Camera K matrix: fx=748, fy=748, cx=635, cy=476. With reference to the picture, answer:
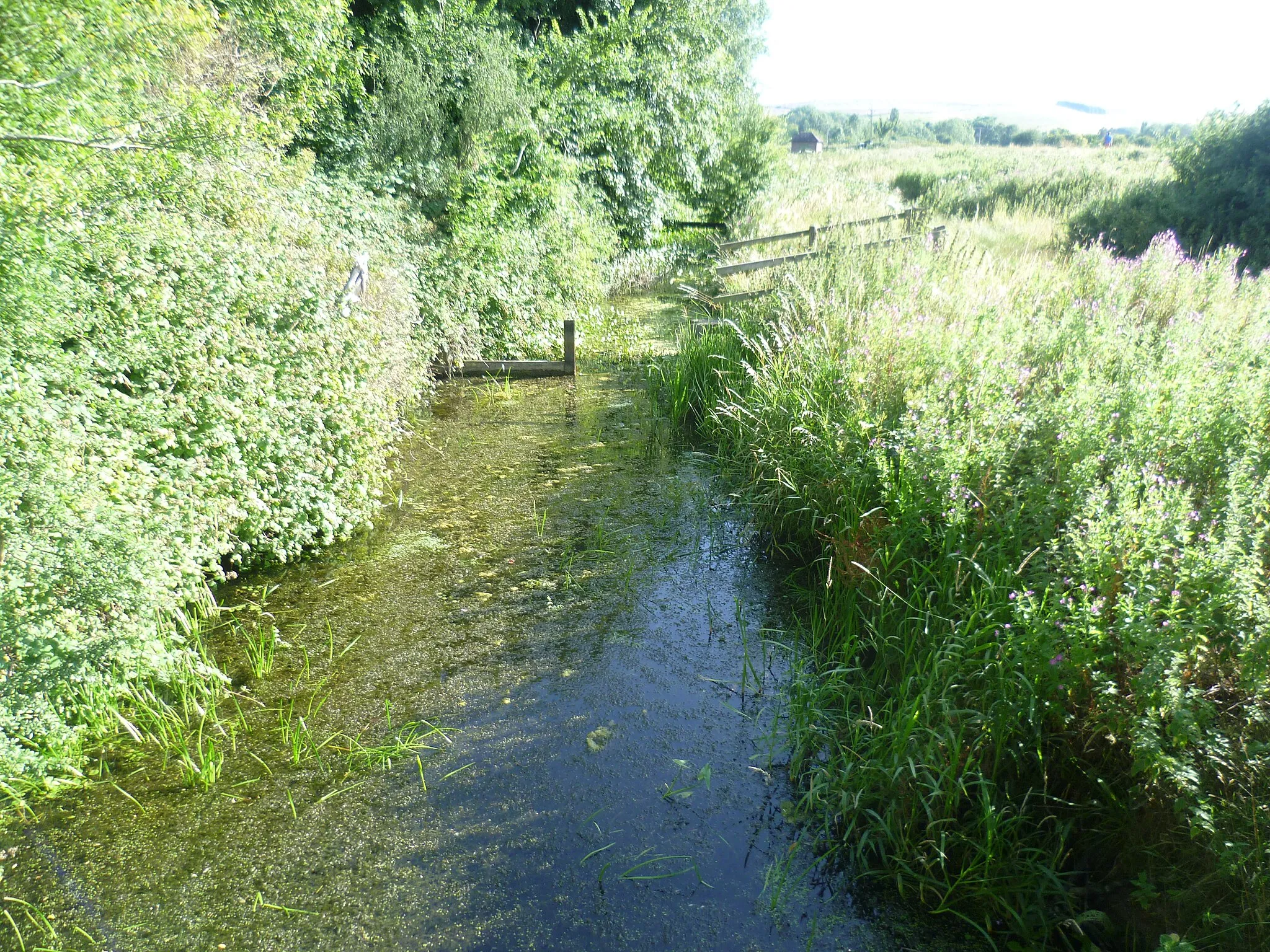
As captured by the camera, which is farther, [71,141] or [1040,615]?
[71,141]

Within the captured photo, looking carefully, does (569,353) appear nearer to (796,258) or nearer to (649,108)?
(796,258)

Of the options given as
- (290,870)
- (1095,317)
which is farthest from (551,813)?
(1095,317)

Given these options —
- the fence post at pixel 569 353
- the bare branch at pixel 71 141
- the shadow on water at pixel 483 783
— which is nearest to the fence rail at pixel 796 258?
the fence post at pixel 569 353

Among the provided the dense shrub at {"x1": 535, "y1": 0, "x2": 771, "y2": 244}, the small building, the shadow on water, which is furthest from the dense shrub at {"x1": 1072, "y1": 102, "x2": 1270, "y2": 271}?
the small building

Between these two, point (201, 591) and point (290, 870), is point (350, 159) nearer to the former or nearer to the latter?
point (201, 591)

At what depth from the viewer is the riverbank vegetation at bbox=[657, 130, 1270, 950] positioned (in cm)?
238

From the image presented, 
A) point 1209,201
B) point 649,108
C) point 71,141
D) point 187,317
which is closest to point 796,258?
point 1209,201

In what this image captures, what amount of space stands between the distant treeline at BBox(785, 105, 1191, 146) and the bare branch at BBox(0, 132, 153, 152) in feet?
154

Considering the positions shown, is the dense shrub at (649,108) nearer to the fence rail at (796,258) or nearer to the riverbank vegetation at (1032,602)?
the fence rail at (796,258)

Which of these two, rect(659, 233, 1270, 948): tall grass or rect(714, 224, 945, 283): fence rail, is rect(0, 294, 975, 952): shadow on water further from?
rect(714, 224, 945, 283): fence rail

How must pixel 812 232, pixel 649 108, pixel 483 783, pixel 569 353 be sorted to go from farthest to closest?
pixel 649 108 < pixel 812 232 < pixel 569 353 < pixel 483 783

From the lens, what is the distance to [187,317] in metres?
3.94

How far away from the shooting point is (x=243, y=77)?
28.2ft

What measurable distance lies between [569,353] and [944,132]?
93179mm
